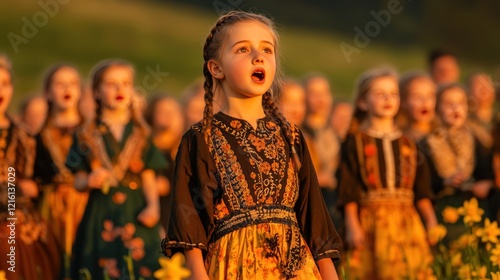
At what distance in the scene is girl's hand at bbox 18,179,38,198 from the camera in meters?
8.51

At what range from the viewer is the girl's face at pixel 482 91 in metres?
11.8

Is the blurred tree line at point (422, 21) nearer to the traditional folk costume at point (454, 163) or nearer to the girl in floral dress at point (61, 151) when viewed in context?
the traditional folk costume at point (454, 163)

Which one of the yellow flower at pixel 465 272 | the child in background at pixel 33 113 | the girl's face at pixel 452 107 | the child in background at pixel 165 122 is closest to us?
the yellow flower at pixel 465 272

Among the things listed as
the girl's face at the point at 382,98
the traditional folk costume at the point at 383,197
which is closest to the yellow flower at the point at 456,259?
the traditional folk costume at the point at 383,197

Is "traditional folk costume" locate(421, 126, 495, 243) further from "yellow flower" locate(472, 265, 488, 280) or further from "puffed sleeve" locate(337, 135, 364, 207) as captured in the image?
"yellow flower" locate(472, 265, 488, 280)

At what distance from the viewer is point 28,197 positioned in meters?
8.57

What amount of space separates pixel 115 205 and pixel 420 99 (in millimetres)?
2520

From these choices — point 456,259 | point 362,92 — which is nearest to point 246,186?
point 456,259

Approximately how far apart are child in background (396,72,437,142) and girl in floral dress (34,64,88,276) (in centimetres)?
242

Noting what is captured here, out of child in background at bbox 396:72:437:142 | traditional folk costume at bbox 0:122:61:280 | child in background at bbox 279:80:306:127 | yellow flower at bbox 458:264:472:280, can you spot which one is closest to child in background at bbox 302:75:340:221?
child in background at bbox 279:80:306:127

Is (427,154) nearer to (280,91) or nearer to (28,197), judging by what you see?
(28,197)

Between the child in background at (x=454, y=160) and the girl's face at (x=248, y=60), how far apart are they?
4944 millimetres

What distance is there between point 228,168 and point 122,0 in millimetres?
17106

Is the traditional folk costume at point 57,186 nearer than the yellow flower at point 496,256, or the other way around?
the yellow flower at point 496,256
